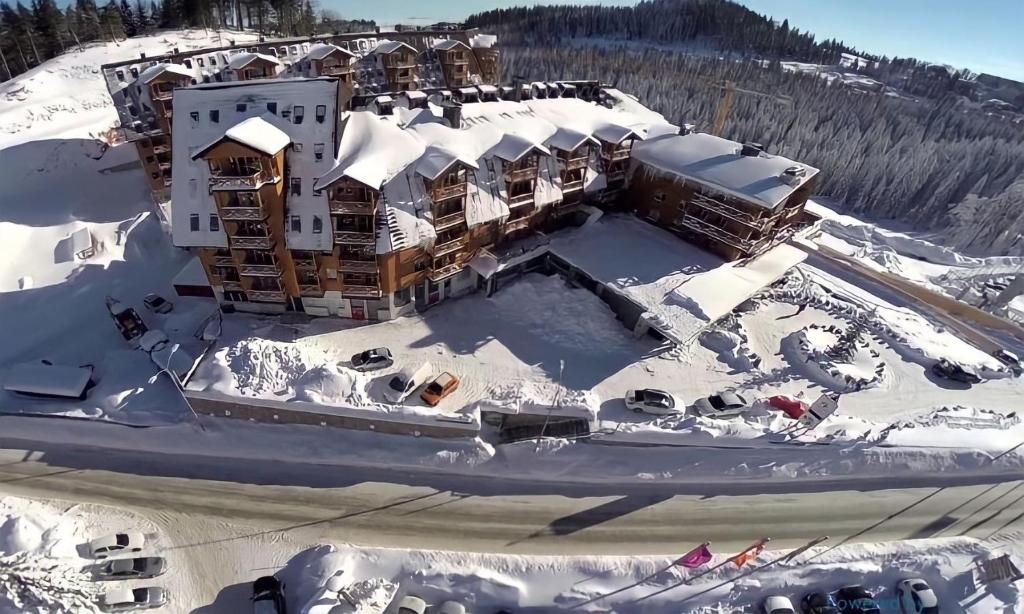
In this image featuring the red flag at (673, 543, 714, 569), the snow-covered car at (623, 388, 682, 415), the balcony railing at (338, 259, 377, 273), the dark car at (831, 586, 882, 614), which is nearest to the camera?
the dark car at (831, 586, 882, 614)

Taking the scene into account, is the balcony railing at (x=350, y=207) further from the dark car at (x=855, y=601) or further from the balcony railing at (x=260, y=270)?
the dark car at (x=855, y=601)

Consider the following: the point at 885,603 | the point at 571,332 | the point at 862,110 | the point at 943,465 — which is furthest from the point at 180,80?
the point at 862,110

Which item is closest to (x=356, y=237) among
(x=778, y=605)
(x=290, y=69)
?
(x=778, y=605)

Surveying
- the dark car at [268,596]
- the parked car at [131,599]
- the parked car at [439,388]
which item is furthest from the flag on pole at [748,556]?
the parked car at [131,599]

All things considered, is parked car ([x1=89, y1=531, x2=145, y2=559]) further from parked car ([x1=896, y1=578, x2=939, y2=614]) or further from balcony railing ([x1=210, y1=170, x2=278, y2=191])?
parked car ([x1=896, y1=578, x2=939, y2=614])

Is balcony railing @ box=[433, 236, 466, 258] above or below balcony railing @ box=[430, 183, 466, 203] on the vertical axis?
below

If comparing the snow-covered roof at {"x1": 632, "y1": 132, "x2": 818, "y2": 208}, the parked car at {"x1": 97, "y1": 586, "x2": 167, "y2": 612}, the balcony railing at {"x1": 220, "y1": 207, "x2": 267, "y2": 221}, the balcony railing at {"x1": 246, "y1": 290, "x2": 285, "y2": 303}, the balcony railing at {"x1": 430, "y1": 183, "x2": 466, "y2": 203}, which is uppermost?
the snow-covered roof at {"x1": 632, "y1": 132, "x2": 818, "y2": 208}

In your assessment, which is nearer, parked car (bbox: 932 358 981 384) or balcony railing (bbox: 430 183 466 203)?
balcony railing (bbox: 430 183 466 203)

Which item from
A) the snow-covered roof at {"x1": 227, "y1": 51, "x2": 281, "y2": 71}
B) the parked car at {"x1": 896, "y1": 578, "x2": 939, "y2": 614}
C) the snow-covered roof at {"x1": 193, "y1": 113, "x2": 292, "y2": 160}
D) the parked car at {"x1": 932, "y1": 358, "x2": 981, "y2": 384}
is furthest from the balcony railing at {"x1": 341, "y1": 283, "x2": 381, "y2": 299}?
the parked car at {"x1": 932, "y1": 358, "x2": 981, "y2": 384}
